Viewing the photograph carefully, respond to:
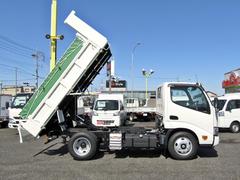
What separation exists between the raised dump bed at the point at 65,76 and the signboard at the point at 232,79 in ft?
93.5

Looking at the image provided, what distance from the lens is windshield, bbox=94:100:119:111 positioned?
1969 cm

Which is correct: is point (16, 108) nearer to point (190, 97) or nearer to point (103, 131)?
point (103, 131)

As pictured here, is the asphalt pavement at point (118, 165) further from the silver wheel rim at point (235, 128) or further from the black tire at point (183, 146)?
the silver wheel rim at point (235, 128)

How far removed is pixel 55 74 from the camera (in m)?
10.4

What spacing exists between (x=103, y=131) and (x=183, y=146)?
2534 mm

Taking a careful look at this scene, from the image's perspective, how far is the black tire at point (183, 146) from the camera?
10102 millimetres

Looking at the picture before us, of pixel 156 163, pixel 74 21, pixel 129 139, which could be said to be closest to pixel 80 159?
pixel 129 139

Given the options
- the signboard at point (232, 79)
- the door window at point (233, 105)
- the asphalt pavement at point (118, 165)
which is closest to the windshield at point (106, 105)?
the door window at point (233, 105)

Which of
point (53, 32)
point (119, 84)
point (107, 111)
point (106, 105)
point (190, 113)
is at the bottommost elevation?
point (190, 113)

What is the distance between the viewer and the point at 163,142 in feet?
33.6

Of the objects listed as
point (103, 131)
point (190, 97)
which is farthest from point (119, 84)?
point (190, 97)

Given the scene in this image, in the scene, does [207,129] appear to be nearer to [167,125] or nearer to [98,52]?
[167,125]

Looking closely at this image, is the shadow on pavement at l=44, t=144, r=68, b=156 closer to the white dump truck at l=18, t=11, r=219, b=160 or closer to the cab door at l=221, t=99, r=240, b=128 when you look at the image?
the white dump truck at l=18, t=11, r=219, b=160

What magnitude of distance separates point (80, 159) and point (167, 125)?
2877 millimetres
